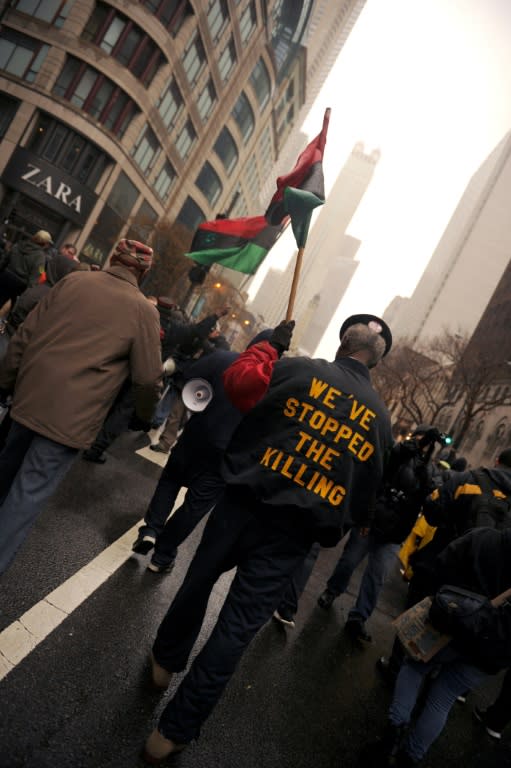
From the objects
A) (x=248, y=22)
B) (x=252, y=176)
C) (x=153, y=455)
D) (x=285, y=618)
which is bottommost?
(x=285, y=618)

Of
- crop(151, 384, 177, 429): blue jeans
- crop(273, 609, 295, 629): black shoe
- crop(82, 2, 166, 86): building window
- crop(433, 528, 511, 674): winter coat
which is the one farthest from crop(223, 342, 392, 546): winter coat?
crop(82, 2, 166, 86): building window

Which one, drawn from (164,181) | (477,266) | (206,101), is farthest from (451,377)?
(477,266)

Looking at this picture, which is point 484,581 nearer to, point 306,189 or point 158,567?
point 158,567

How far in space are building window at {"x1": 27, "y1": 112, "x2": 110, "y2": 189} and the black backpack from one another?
86.4 ft

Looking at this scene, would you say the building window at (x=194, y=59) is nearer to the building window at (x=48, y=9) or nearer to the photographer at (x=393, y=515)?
the building window at (x=48, y=9)

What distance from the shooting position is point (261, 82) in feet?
141

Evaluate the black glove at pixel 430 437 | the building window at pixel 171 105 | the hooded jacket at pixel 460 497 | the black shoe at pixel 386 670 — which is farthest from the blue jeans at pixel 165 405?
the building window at pixel 171 105

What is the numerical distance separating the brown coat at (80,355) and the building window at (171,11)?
29969 millimetres

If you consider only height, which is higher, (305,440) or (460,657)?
(305,440)

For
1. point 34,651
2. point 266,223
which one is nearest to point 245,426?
point 34,651

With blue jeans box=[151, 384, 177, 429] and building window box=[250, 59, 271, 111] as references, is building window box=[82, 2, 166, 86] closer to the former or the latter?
building window box=[250, 59, 271, 111]

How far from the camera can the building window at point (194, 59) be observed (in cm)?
2960

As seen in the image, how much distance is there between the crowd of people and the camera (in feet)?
7.89

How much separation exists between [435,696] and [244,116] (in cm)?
4615
